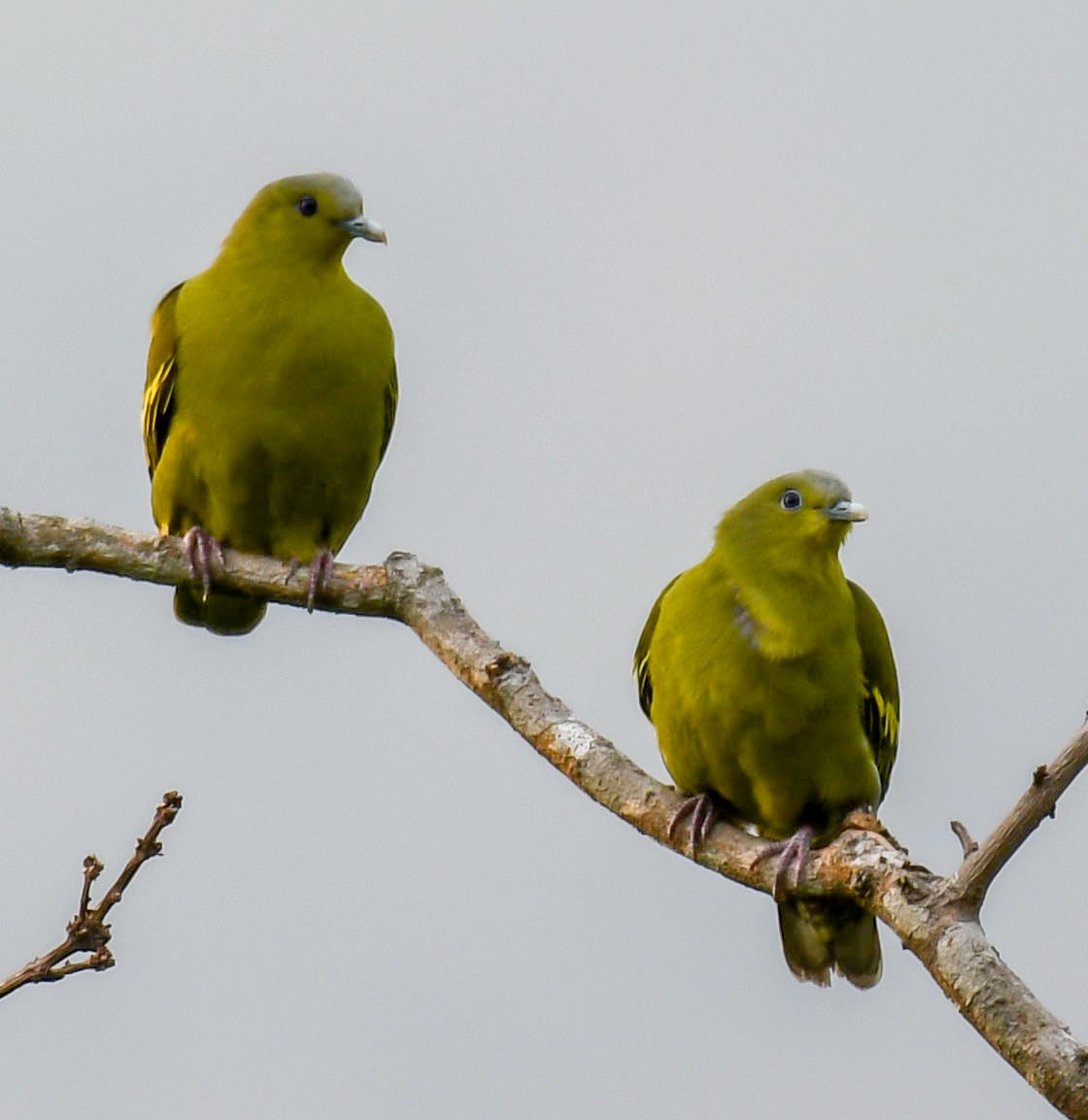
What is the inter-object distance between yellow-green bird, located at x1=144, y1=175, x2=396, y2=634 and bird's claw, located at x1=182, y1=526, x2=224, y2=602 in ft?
0.36

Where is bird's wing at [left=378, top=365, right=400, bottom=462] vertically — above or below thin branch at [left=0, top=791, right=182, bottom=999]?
above

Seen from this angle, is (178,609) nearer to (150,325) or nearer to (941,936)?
(150,325)

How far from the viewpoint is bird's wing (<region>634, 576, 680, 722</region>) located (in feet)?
20.7

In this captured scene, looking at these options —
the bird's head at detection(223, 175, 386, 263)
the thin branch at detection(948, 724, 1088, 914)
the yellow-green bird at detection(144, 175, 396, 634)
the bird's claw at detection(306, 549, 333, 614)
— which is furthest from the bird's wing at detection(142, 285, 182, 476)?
the thin branch at detection(948, 724, 1088, 914)

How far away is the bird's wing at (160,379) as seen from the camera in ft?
22.6

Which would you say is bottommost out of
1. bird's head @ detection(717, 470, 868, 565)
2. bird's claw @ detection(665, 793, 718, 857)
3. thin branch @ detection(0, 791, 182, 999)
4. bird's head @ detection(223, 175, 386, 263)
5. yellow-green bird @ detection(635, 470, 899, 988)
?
thin branch @ detection(0, 791, 182, 999)

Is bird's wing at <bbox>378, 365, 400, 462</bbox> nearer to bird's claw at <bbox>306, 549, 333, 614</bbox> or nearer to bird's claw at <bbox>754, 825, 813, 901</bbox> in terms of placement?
bird's claw at <bbox>306, 549, 333, 614</bbox>

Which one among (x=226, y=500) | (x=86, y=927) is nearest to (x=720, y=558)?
(x=226, y=500)

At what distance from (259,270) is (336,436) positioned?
2.25ft

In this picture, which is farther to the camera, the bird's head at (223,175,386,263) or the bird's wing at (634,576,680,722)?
the bird's head at (223,175,386,263)

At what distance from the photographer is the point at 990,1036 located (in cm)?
384

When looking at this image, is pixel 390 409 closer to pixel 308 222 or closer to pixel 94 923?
pixel 308 222

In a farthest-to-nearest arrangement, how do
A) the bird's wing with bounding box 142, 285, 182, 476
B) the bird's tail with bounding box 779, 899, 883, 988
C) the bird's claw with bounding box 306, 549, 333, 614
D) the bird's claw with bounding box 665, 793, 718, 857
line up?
the bird's wing with bounding box 142, 285, 182, 476
the bird's tail with bounding box 779, 899, 883, 988
the bird's claw with bounding box 306, 549, 333, 614
the bird's claw with bounding box 665, 793, 718, 857

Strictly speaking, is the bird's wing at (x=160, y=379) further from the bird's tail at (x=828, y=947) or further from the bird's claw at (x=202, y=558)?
the bird's tail at (x=828, y=947)
